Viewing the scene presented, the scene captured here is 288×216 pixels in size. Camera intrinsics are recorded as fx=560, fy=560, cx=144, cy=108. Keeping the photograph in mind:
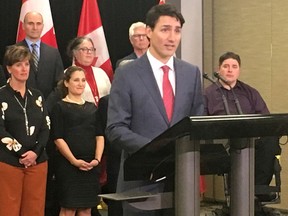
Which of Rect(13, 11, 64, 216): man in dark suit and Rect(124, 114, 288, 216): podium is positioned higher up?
Rect(13, 11, 64, 216): man in dark suit

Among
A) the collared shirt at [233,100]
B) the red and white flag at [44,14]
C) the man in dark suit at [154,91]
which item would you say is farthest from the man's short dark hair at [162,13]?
the red and white flag at [44,14]

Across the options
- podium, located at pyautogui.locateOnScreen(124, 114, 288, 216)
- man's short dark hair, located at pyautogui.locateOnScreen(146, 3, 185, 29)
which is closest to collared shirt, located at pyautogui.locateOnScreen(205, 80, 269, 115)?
man's short dark hair, located at pyautogui.locateOnScreen(146, 3, 185, 29)

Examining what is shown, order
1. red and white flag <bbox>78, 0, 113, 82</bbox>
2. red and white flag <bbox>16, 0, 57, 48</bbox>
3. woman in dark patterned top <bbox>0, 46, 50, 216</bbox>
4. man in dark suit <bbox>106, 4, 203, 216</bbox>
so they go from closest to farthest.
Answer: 1. man in dark suit <bbox>106, 4, 203, 216</bbox>
2. woman in dark patterned top <bbox>0, 46, 50, 216</bbox>
3. red and white flag <bbox>16, 0, 57, 48</bbox>
4. red and white flag <bbox>78, 0, 113, 82</bbox>

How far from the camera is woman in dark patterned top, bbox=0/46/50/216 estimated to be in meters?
4.05

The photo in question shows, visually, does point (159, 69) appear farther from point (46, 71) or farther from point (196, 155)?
point (46, 71)

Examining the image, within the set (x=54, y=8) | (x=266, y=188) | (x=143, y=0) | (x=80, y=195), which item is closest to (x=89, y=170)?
(x=80, y=195)

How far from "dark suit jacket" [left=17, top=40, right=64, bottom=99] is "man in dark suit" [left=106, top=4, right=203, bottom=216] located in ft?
8.68

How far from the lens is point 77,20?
5695 mm

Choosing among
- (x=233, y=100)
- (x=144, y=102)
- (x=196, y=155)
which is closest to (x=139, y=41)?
(x=233, y=100)

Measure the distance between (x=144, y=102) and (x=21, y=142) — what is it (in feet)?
7.26

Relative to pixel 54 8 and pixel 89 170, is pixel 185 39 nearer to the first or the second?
pixel 54 8

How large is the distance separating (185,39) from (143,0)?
76cm

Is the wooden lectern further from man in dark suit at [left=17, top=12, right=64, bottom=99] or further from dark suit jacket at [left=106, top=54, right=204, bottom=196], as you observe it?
man in dark suit at [left=17, top=12, right=64, bottom=99]

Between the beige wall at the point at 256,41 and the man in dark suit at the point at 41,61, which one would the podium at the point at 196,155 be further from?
the beige wall at the point at 256,41
